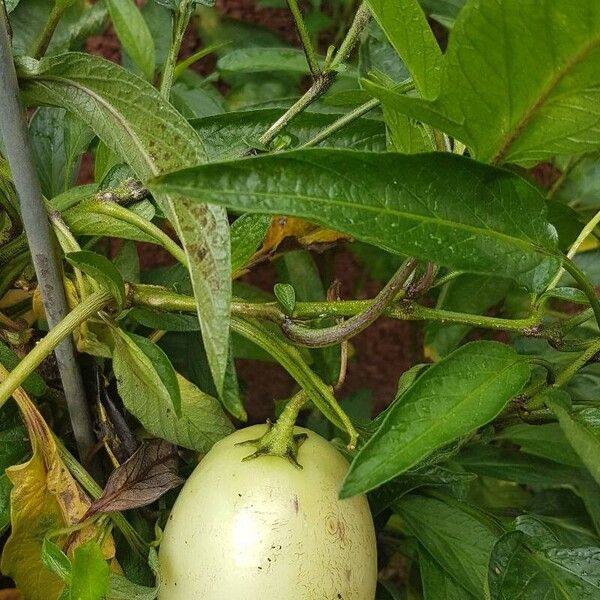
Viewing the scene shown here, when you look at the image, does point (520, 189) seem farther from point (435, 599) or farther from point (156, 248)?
point (156, 248)

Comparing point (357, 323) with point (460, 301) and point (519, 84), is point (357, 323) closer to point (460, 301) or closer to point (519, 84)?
point (519, 84)

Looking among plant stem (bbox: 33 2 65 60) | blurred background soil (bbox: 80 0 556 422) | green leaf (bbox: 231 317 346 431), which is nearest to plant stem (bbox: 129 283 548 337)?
green leaf (bbox: 231 317 346 431)

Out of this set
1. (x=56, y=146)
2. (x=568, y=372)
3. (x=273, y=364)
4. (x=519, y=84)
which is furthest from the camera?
(x=273, y=364)

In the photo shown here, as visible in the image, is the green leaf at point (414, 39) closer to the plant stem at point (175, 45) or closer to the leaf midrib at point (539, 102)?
the leaf midrib at point (539, 102)

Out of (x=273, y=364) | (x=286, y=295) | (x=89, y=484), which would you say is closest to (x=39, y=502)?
(x=89, y=484)

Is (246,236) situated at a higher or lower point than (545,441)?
higher

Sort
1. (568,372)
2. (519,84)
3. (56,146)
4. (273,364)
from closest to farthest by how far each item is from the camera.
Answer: (519,84) < (568,372) < (56,146) < (273,364)

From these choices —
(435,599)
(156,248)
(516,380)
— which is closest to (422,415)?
(516,380)
